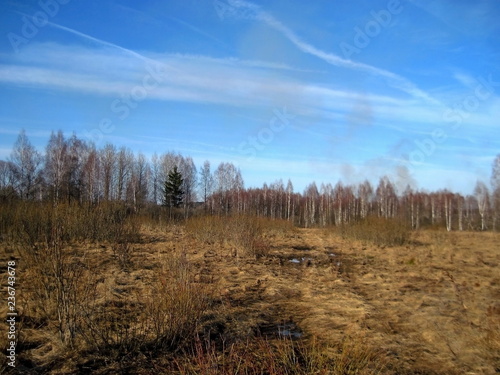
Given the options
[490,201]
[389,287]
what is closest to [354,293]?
[389,287]

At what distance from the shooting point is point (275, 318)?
18.1ft

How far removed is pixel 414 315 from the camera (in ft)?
18.7

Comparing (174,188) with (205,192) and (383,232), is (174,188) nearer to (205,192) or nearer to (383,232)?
(205,192)

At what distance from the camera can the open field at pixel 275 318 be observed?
11.7ft

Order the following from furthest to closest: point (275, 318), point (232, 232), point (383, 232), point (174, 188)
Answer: point (174, 188), point (383, 232), point (232, 232), point (275, 318)

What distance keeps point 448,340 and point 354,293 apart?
268 centimetres

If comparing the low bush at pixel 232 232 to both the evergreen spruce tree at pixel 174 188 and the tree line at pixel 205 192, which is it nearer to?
the tree line at pixel 205 192

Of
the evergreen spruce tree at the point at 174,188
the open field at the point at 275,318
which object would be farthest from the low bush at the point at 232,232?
the evergreen spruce tree at the point at 174,188

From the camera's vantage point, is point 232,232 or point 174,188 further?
point 174,188

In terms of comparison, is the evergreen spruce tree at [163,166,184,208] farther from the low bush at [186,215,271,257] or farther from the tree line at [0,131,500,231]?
the low bush at [186,215,271,257]

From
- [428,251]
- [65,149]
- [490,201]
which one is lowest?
[428,251]

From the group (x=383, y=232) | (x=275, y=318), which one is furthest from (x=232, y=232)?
(x=383, y=232)

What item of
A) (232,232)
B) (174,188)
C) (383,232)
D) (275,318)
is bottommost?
(275,318)

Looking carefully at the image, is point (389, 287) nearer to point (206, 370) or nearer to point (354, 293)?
point (354, 293)
